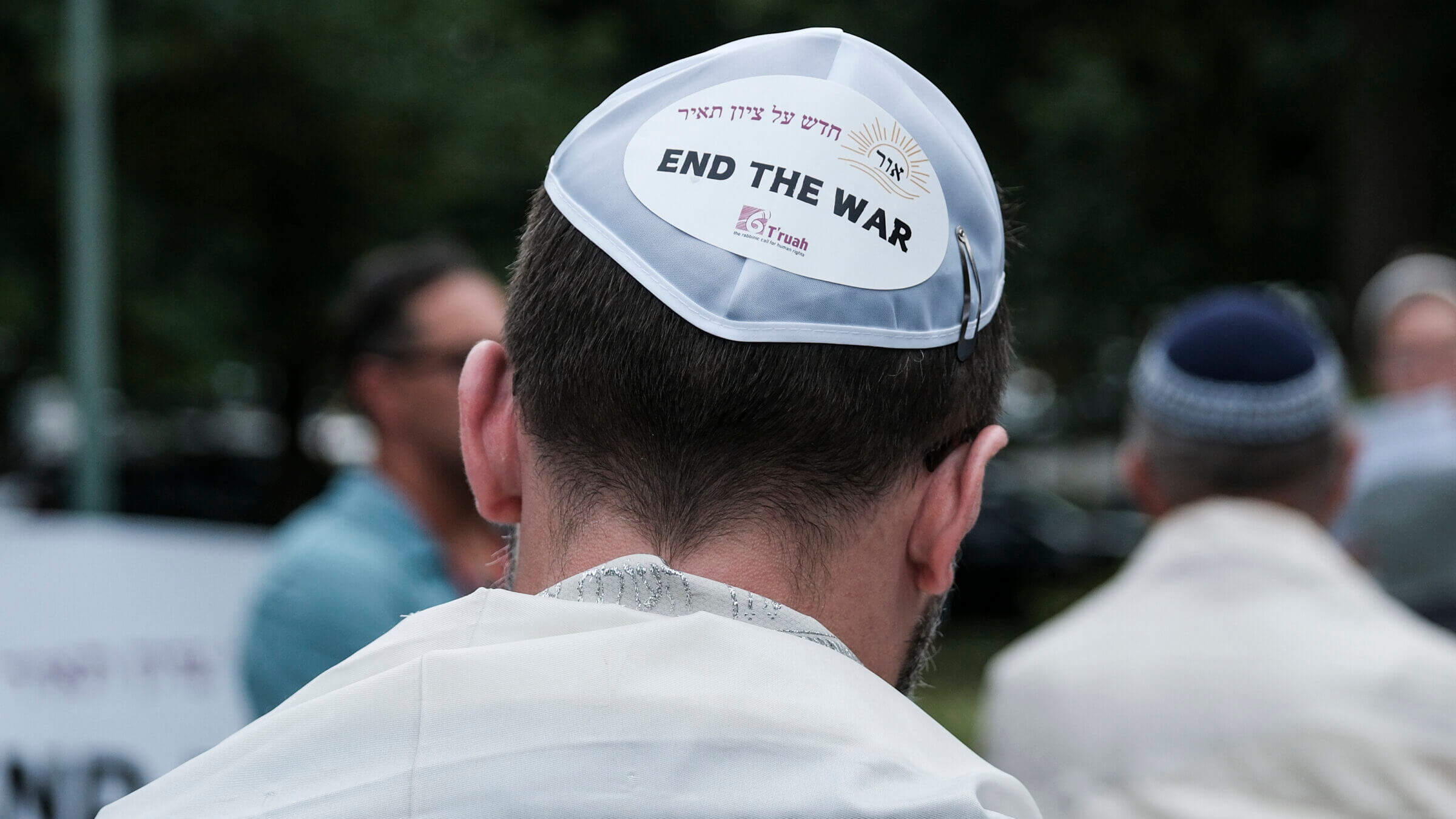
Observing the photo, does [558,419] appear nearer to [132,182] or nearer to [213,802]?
[213,802]

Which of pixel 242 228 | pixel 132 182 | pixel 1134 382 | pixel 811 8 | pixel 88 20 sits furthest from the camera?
pixel 811 8

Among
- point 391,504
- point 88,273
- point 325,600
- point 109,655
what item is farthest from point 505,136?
point 325,600

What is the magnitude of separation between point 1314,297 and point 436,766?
595 inches

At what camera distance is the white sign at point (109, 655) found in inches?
155

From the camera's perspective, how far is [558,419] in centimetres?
115

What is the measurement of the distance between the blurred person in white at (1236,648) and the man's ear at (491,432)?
4.29 ft

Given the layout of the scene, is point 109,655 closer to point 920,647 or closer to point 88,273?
point 88,273

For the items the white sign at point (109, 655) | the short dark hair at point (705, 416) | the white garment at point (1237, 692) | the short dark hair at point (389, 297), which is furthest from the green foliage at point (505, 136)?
the short dark hair at point (705, 416)

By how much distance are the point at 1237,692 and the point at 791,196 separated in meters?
1.35

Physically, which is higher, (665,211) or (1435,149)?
(665,211)

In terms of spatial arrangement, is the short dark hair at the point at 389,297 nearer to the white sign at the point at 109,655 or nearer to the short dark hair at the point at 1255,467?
the white sign at the point at 109,655

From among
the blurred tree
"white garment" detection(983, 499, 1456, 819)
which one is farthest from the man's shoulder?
the blurred tree

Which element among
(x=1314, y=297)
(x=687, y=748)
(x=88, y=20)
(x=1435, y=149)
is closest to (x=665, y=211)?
(x=687, y=748)

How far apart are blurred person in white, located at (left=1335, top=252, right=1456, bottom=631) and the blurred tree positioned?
16.5 feet
